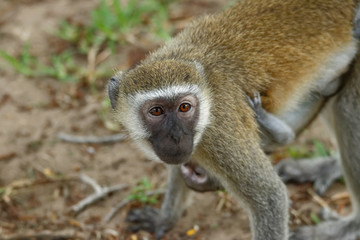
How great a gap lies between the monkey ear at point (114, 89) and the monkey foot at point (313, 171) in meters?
2.33

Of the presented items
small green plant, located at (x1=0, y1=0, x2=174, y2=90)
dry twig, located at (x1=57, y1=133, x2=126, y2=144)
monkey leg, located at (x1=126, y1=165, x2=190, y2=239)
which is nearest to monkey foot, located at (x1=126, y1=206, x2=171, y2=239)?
monkey leg, located at (x1=126, y1=165, x2=190, y2=239)

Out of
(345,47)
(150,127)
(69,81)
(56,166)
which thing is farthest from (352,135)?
(69,81)

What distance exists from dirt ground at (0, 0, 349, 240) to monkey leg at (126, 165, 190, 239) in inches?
3.3

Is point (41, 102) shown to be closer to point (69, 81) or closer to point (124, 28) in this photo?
point (69, 81)

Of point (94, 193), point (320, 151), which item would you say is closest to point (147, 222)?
point (94, 193)

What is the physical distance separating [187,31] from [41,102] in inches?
107

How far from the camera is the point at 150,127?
4371 millimetres

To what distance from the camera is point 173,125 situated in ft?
13.8

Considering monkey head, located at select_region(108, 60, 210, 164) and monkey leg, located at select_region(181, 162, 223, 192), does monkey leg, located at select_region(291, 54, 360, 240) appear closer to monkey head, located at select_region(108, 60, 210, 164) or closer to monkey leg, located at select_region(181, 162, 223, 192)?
monkey leg, located at select_region(181, 162, 223, 192)

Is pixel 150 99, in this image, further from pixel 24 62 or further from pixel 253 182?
pixel 24 62

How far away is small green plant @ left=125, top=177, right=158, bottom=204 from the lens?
19.5 ft

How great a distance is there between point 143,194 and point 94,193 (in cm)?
53

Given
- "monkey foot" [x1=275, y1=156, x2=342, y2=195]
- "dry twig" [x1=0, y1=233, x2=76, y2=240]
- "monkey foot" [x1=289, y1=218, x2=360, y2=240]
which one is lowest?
"monkey foot" [x1=289, y1=218, x2=360, y2=240]

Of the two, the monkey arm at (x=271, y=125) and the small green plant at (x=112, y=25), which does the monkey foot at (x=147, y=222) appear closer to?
the monkey arm at (x=271, y=125)
